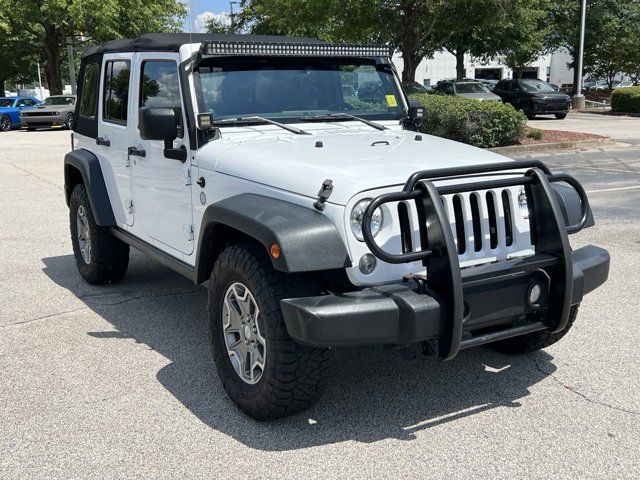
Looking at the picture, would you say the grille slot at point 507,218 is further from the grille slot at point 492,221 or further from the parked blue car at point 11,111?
the parked blue car at point 11,111

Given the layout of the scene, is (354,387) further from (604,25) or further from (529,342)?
(604,25)

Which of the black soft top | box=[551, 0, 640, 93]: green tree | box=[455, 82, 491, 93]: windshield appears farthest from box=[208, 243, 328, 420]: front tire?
box=[551, 0, 640, 93]: green tree

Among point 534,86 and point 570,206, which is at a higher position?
point 534,86

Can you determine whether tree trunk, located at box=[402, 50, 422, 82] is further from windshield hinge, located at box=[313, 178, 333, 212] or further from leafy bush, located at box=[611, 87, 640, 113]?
windshield hinge, located at box=[313, 178, 333, 212]

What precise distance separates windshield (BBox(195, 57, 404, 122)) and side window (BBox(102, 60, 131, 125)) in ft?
3.67

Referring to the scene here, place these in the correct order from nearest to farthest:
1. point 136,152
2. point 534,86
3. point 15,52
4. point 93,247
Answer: point 136,152 → point 93,247 → point 534,86 → point 15,52

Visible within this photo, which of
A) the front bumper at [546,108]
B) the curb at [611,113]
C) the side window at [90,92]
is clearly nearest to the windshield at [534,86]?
the front bumper at [546,108]

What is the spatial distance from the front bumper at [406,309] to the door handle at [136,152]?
222 centimetres

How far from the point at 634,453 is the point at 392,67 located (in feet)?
10.3

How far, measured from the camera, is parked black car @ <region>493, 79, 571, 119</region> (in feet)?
88.4

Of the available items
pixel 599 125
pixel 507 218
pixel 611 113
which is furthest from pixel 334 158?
pixel 611 113

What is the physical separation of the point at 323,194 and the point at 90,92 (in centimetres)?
350

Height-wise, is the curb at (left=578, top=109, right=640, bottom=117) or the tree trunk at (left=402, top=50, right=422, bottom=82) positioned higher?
the tree trunk at (left=402, top=50, right=422, bottom=82)

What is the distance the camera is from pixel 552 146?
17.2 meters
